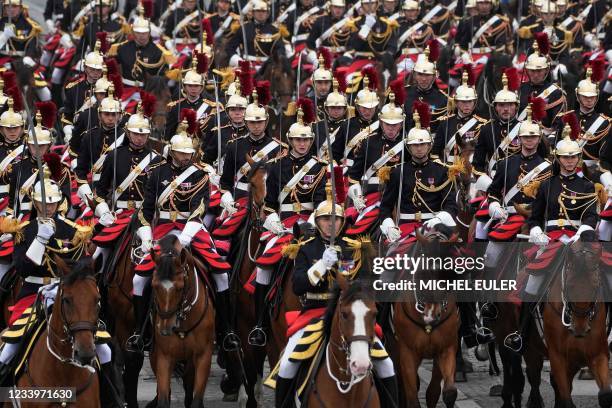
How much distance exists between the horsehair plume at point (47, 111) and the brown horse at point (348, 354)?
278 inches

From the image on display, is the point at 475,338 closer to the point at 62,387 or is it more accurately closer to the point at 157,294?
the point at 157,294

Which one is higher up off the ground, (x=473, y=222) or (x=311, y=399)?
(x=311, y=399)

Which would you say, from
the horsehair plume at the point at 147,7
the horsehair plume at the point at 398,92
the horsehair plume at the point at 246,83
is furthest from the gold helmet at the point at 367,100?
the horsehair plume at the point at 147,7

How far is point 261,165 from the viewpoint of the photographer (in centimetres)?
1844

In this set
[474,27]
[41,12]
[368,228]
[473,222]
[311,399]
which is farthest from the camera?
[41,12]

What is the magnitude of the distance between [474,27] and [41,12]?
474 inches

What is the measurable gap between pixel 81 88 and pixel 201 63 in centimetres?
291

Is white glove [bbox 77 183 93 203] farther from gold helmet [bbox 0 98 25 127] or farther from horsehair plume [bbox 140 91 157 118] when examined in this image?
gold helmet [bbox 0 98 25 127]

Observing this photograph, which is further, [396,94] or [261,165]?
[396,94]

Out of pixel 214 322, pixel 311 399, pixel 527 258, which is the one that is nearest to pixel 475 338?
pixel 527 258

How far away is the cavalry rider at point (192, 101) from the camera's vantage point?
23703 mm

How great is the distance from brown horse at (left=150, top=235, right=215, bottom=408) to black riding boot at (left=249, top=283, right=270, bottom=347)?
69cm

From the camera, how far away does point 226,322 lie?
691 inches

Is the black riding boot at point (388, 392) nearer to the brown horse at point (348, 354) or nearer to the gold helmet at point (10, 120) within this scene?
the brown horse at point (348, 354)
